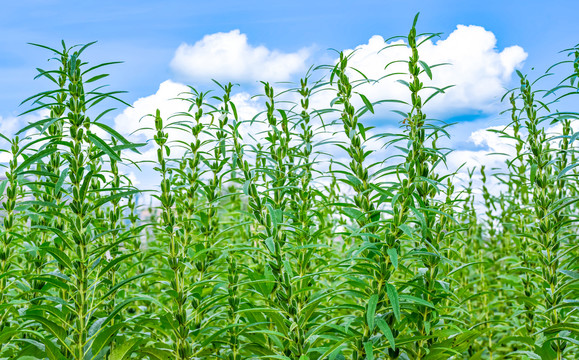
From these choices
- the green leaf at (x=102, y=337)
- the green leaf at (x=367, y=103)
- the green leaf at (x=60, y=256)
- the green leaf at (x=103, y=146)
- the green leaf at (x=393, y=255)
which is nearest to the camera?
the green leaf at (x=393, y=255)

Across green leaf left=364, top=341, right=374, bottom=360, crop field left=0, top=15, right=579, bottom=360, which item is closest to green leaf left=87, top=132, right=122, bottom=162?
crop field left=0, top=15, right=579, bottom=360

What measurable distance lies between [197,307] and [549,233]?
1835mm

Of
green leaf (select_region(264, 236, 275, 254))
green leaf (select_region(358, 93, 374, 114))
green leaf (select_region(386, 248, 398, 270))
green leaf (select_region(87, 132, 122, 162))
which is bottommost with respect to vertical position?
green leaf (select_region(386, 248, 398, 270))

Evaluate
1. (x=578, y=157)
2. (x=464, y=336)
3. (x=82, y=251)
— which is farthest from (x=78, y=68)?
(x=578, y=157)

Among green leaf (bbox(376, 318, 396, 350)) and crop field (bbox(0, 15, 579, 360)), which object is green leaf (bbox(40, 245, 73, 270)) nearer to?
crop field (bbox(0, 15, 579, 360))

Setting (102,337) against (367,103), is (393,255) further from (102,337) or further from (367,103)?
(102,337)

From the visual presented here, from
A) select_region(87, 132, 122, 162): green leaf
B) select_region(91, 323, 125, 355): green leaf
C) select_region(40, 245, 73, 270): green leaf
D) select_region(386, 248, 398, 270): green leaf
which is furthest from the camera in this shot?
select_region(91, 323, 125, 355): green leaf

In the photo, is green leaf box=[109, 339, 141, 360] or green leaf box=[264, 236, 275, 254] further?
green leaf box=[109, 339, 141, 360]

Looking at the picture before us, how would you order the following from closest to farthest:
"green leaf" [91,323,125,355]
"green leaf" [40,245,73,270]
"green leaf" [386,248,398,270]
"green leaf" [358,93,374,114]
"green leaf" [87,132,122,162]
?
1. "green leaf" [386,248,398,270]
2. "green leaf" [87,132,122,162]
3. "green leaf" [40,245,73,270]
4. "green leaf" [91,323,125,355]
5. "green leaf" [358,93,374,114]

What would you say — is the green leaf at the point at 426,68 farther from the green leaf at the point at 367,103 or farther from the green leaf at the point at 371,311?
the green leaf at the point at 371,311

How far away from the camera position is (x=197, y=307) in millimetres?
2318

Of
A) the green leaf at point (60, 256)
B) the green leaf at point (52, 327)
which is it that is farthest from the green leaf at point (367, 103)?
the green leaf at point (52, 327)

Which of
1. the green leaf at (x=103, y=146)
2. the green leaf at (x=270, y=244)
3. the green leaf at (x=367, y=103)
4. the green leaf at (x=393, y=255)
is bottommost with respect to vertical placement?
the green leaf at (x=393, y=255)

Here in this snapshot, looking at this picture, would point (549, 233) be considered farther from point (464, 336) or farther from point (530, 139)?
point (464, 336)
